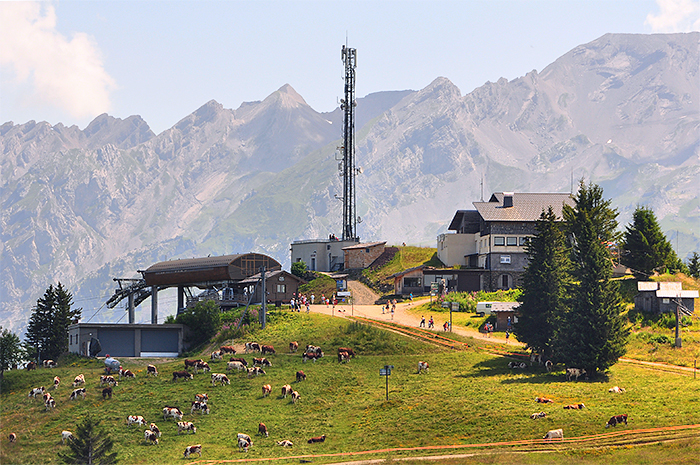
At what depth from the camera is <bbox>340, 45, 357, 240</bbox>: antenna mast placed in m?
174

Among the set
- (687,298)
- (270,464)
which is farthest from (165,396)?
(687,298)

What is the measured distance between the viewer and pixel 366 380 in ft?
255

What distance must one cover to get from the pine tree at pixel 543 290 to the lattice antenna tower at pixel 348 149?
86.7 metres

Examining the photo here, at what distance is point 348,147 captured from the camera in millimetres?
177625

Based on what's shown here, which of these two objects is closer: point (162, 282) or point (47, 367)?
point (47, 367)

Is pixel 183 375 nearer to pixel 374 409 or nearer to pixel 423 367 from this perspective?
pixel 374 409

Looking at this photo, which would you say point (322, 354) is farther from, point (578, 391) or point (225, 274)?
point (225, 274)

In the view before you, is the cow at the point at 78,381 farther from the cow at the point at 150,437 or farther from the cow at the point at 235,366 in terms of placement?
the cow at the point at 150,437

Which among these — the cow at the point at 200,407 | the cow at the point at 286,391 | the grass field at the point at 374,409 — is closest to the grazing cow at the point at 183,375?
the grass field at the point at 374,409

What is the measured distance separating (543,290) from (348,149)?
9936cm

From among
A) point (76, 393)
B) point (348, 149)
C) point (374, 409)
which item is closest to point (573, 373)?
point (374, 409)

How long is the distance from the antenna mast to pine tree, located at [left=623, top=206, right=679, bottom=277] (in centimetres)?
7089

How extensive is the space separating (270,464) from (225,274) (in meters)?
67.5

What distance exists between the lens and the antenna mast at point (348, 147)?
571 feet
